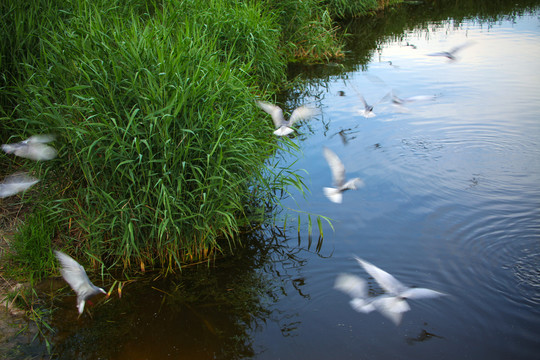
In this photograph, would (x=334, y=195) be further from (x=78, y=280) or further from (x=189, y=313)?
(x=78, y=280)

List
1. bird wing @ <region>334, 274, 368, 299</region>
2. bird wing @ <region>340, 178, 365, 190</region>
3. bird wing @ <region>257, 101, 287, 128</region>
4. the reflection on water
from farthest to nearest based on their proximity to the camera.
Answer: bird wing @ <region>257, 101, 287, 128</region>, bird wing @ <region>340, 178, 365, 190</region>, bird wing @ <region>334, 274, 368, 299</region>, the reflection on water

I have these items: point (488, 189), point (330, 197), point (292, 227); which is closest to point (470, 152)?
point (488, 189)

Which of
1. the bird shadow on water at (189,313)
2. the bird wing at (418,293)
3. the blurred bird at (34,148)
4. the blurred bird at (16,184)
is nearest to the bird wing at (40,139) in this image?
the blurred bird at (34,148)

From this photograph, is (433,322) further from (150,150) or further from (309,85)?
(309,85)

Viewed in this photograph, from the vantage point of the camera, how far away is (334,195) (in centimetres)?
402

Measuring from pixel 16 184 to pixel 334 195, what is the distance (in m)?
2.51

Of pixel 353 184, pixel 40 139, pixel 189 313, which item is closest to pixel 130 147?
pixel 40 139

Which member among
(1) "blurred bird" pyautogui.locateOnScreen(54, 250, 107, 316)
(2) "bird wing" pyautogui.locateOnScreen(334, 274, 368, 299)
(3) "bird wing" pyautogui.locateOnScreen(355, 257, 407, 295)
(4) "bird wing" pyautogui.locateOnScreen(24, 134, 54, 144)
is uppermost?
(4) "bird wing" pyautogui.locateOnScreen(24, 134, 54, 144)

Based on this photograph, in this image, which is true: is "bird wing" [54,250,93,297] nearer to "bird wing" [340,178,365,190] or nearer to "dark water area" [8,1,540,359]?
"dark water area" [8,1,540,359]

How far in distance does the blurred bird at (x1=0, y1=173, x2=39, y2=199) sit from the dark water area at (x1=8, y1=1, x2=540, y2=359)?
84 centimetres

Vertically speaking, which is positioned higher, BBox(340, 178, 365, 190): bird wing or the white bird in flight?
BBox(340, 178, 365, 190): bird wing

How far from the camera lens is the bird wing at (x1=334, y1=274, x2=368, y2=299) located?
117 inches

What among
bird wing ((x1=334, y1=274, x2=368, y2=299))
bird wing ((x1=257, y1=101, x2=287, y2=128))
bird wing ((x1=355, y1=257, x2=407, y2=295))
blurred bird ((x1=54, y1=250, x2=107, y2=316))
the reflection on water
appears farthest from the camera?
bird wing ((x1=257, y1=101, x2=287, y2=128))

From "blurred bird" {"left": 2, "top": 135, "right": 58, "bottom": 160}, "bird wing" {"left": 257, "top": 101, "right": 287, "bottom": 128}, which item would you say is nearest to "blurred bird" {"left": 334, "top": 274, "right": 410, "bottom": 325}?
"bird wing" {"left": 257, "top": 101, "right": 287, "bottom": 128}
